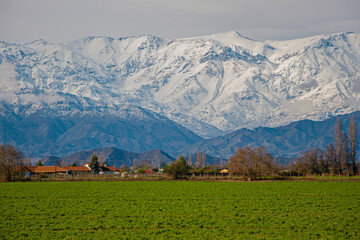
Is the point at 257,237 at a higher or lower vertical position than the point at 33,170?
lower

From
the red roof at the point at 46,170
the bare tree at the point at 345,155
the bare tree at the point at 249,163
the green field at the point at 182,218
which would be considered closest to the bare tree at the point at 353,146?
the bare tree at the point at 345,155

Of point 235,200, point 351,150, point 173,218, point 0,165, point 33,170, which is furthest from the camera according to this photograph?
point 33,170

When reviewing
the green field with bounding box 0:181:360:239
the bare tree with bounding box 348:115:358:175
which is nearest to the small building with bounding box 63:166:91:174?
the bare tree with bounding box 348:115:358:175

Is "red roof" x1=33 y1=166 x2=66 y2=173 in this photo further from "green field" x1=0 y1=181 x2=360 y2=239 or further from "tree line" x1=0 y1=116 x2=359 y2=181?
"green field" x1=0 y1=181 x2=360 y2=239

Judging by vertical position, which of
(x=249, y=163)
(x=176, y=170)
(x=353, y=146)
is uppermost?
(x=353, y=146)

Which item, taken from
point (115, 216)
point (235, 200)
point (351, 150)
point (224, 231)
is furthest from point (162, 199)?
point (351, 150)

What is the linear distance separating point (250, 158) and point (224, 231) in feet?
252

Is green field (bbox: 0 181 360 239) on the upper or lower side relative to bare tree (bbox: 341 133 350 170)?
lower

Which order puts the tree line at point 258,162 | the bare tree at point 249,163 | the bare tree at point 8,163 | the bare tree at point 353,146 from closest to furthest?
the bare tree at point 8,163 → the tree line at point 258,162 → the bare tree at point 249,163 → the bare tree at point 353,146

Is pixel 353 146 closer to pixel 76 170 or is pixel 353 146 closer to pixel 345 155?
pixel 345 155

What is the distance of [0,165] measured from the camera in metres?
96.6

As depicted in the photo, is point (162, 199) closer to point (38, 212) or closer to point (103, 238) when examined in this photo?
point (38, 212)

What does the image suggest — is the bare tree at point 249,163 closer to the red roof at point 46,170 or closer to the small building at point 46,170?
the small building at point 46,170

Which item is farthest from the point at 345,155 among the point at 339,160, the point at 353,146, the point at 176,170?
the point at 176,170
